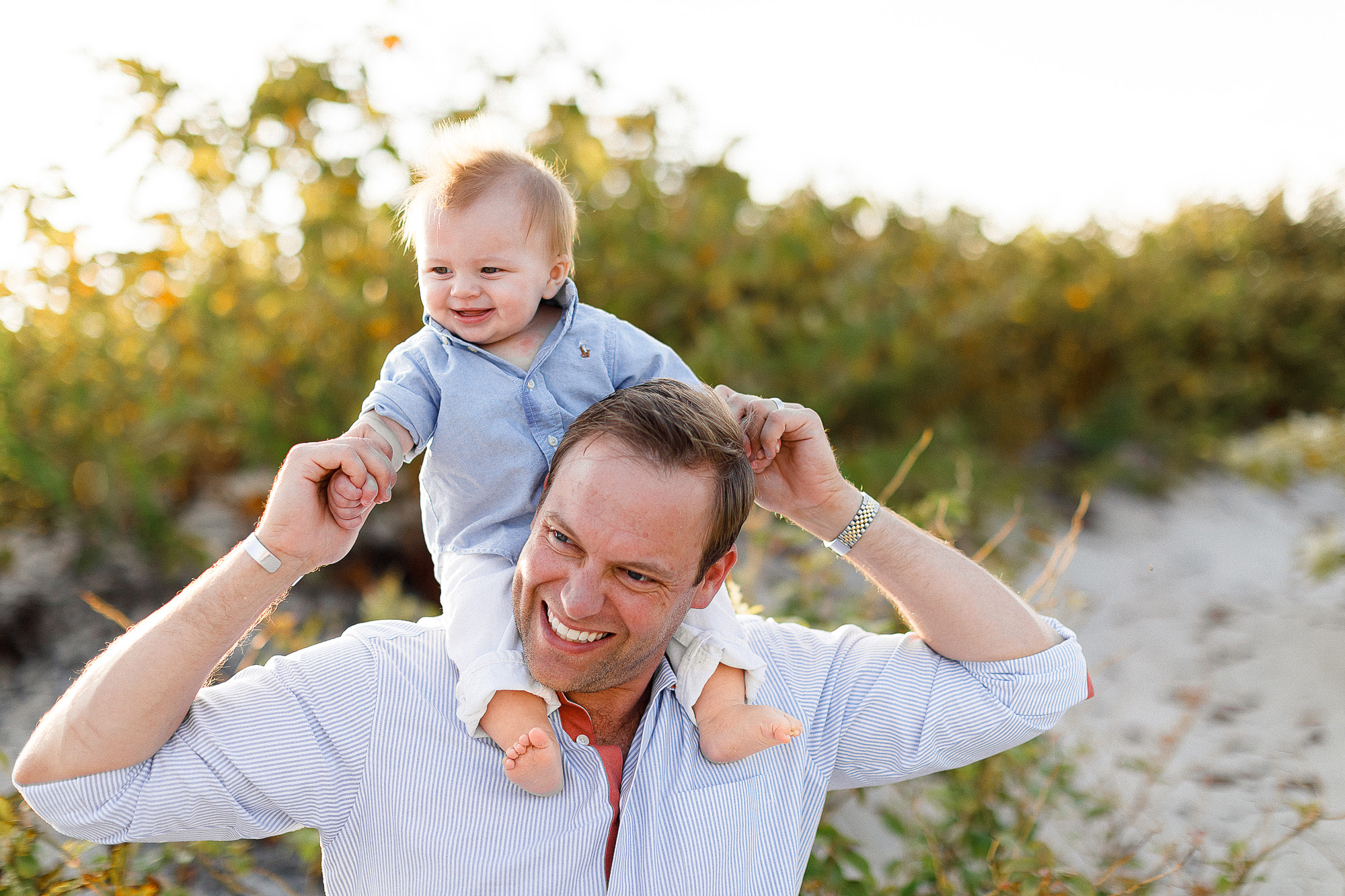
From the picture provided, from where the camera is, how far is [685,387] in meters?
1.93

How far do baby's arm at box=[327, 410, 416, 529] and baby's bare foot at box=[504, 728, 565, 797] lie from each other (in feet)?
1.65

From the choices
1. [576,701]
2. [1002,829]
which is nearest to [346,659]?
[576,701]

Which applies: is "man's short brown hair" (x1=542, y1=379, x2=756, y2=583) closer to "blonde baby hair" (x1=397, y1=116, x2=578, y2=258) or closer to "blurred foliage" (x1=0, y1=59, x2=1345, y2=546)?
"blonde baby hair" (x1=397, y1=116, x2=578, y2=258)

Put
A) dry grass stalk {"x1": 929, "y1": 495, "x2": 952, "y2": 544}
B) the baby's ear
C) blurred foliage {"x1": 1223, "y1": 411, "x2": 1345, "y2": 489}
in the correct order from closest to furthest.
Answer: the baby's ear → dry grass stalk {"x1": 929, "y1": 495, "x2": 952, "y2": 544} → blurred foliage {"x1": 1223, "y1": 411, "x2": 1345, "y2": 489}

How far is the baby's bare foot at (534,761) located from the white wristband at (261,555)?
55 centimetres

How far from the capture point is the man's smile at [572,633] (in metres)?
1.80

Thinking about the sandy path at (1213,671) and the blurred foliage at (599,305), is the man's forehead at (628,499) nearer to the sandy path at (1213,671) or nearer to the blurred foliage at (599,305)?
the sandy path at (1213,671)

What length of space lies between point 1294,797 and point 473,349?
389 centimetres

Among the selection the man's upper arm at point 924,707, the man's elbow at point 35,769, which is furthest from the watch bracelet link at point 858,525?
the man's elbow at point 35,769

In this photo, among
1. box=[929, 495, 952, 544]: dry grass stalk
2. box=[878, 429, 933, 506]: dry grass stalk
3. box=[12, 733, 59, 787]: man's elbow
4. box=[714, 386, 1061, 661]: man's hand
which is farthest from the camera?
box=[929, 495, 952, 544]: dry grass stalk

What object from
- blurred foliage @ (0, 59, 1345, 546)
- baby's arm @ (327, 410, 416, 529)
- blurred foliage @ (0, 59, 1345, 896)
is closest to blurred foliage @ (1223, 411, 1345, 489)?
blurred foliage @ (0, 59, 1345, 546)

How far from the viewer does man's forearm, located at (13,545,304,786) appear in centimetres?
158

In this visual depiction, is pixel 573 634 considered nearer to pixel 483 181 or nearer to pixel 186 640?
pixel 186 640

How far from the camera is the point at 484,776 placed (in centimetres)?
183
